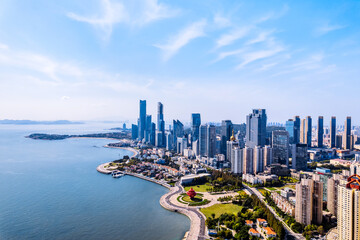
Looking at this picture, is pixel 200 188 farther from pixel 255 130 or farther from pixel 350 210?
pixel 255 130

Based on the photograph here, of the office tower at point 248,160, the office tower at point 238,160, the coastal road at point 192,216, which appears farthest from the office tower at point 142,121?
the coastal road at point 192,216

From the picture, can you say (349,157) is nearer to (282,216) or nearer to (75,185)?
(282,216)

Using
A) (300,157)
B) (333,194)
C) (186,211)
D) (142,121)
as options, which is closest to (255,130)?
(300,157)

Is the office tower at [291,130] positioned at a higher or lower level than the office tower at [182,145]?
higher

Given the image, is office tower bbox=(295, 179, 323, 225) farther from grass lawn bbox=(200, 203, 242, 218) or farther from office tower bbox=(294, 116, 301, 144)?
office tower bbox=(294, 116, 301, 144)

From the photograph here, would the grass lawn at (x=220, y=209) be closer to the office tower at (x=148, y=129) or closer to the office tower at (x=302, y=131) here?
the office tower at (x=302, y=131)

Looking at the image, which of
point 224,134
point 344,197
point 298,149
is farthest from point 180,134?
point 344,197
